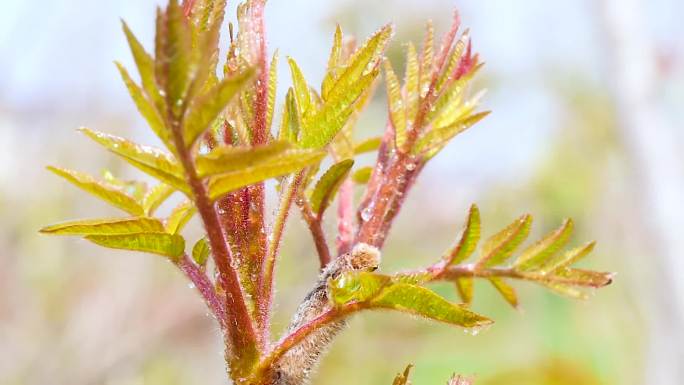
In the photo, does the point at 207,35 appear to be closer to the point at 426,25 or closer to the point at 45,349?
the point at 426,25

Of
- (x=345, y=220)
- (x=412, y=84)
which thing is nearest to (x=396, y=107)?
(x=412, y=84)

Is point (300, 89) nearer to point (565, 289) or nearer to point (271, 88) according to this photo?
point (271, 88)

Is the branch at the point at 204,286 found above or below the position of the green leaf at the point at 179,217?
below

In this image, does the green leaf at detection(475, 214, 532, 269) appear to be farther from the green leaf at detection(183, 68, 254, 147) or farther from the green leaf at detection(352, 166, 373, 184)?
the green leaf at detection(183, 68, 254, 147)

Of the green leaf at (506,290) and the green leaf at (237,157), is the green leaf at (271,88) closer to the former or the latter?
the green leaf at (237,157)

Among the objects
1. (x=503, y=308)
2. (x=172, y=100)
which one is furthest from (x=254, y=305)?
(x=503, y=308)

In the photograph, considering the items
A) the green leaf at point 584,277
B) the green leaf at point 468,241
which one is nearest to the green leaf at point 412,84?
the green leaf at point 468,241

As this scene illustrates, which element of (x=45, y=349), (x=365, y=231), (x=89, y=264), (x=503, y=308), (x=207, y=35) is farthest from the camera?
(x=503, y=308)
